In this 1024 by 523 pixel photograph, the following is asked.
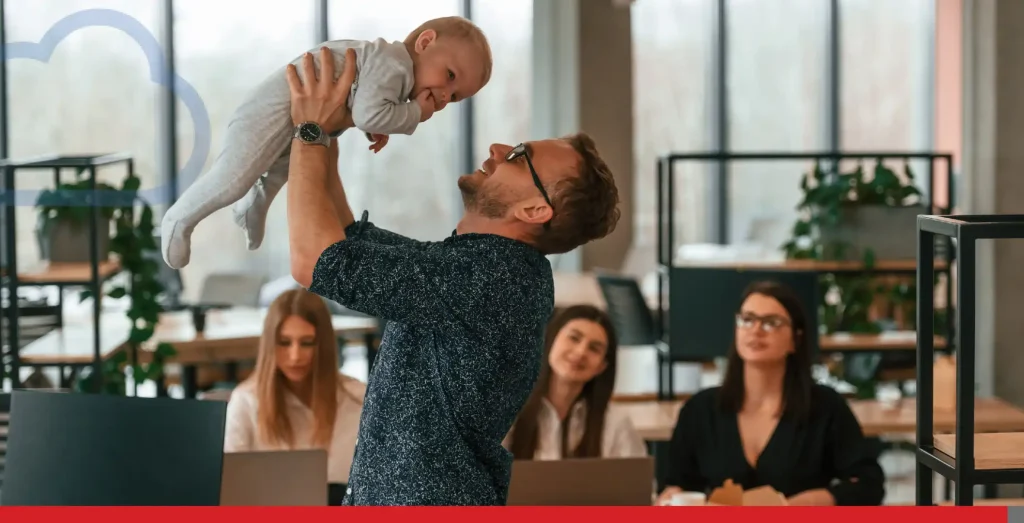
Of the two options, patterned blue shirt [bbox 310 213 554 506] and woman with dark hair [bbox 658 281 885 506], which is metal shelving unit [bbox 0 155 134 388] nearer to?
woman with dark hair [bbox 658 281 885 506]

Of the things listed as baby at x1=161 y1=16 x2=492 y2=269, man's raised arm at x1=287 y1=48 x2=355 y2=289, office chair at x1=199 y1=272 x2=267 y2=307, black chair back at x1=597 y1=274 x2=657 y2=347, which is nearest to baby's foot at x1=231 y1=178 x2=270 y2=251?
baby at x1=161 y1=16 x2=492 y2=269

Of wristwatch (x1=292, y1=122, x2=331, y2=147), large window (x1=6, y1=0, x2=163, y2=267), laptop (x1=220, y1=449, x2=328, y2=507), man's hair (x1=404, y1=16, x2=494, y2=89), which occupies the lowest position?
laptop (x1=220, y1=449, x2=328, y2=507)

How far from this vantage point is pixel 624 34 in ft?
31.4

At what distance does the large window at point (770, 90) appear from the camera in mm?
11195

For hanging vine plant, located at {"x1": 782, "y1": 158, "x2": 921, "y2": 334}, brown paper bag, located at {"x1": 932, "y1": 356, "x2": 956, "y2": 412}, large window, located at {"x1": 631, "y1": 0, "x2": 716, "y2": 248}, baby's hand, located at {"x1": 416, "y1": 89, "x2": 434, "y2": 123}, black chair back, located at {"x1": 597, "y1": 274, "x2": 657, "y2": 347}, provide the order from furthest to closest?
1. large window, located at {"x1": 631, "y1": 0, "x2": 716, "y2": 248}
2. black chair back, located at {"x1": 597, "y1": 274, "x2": 657, "y2": 347}
3. hanging vine plant, located at {"x1": 782, "y1": 158, "x2": 921, "y2": 334}
4. brown paper bag, located at {"x1": 932, "y1": 356, "x2": 956, "y2": 412}
5. baby's hand, located at {"x1": 416, "y1": 89, "x2": 434, "y2": 123}

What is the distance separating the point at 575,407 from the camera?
3885mm

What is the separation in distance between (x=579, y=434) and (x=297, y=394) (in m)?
0.84

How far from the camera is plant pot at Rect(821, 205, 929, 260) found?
5.24 metres

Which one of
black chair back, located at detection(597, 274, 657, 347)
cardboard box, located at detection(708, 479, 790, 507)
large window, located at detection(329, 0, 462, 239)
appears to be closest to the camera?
cardboard box, located at detection(708, 479, 790, 507)

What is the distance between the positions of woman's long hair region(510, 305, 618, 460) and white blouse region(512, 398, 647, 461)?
2 cm

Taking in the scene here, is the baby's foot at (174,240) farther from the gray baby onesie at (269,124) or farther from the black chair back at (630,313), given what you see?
the black chair back at (630,313)

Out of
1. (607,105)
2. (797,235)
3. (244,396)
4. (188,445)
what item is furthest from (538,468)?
(607,105)

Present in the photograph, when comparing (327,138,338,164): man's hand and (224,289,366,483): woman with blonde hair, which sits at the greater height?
(327,138,338,164): man's hand

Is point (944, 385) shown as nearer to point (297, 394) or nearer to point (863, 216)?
point (863, 216)
